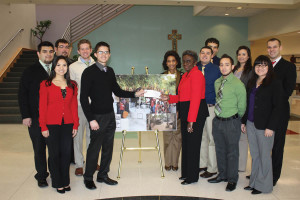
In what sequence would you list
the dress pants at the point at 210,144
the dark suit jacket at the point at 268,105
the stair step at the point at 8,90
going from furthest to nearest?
1. the stair step at the point at 8,90
2. the dress pants at the point at 210,144
3. the dark suit jacket at the point at 268,105

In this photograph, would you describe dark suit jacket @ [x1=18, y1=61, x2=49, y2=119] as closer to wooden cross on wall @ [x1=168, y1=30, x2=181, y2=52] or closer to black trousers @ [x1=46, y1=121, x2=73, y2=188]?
black trousers @ [x1=46, y1=121, x2=73, y2=188]

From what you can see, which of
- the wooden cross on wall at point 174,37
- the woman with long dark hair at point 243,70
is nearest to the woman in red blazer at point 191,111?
the woman with long dark hair at point 243,70

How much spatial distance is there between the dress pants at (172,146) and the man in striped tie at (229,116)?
700mm

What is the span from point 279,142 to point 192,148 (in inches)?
40.8

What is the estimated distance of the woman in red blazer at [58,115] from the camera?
307 cm

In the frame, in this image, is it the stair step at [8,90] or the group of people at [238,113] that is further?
the stair step at [8,90]

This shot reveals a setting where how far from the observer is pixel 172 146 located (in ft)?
13.5

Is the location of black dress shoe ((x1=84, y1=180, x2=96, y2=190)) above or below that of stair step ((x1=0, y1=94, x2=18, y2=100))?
below

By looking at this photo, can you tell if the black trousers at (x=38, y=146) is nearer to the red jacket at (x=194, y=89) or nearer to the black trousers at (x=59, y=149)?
the black trousers at (x=59, y=149)

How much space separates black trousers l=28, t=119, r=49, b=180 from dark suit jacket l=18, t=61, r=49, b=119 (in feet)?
0.43

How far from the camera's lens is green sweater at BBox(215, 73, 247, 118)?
3236 millimetres

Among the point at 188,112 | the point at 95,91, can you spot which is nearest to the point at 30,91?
the point at 95,91

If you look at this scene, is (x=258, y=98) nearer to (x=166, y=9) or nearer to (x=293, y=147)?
(x=293, y=147)

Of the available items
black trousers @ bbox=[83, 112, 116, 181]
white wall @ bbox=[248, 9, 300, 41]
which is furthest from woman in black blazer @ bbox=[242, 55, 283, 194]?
white wall @ bbox=[248, 9, 300, 41]
